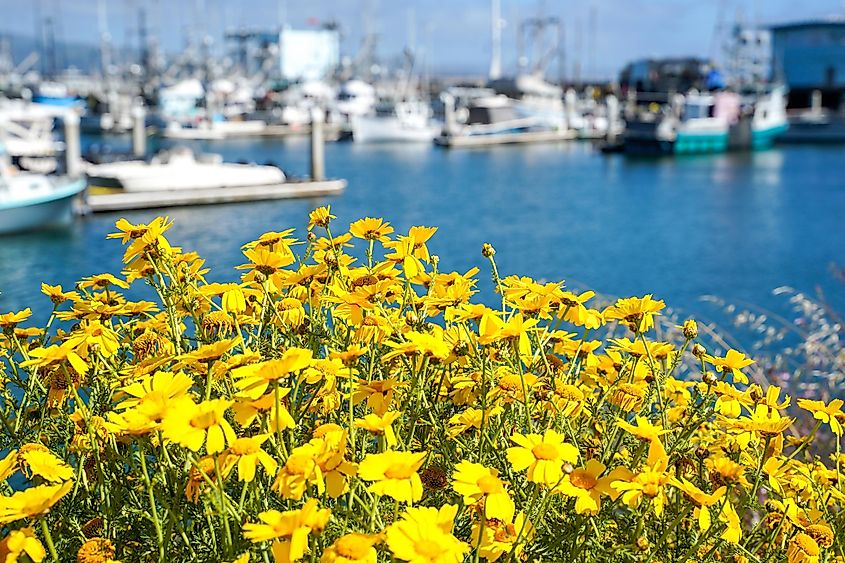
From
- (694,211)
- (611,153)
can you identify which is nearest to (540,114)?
(611,153)

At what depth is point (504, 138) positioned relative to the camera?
4731cm

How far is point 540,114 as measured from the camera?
5091 centimetres

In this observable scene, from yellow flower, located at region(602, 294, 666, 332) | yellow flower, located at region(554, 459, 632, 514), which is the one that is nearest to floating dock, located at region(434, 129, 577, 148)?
yellow flower, located at region(602, 294, 666, 332)

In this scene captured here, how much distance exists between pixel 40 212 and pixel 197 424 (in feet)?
55.4

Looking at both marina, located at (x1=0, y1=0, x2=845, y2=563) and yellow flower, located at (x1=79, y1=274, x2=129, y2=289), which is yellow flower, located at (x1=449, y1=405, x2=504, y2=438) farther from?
yellow flower, located at (x1=79, y1=274, x2=129, y2=289)

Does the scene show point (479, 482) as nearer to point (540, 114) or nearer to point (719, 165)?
point (719, 165)

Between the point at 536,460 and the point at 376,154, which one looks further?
the point at 376,154

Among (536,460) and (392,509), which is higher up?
(536,460)

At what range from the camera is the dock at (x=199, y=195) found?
19.4 metres

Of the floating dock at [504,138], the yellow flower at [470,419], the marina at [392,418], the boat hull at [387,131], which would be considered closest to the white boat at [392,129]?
the boat hull at [387,131]

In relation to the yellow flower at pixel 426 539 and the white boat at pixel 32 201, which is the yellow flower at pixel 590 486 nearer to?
the yellow flower at pixel 426 539

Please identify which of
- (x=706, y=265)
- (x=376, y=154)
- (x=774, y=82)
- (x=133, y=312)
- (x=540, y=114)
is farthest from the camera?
(x=774, y=82)

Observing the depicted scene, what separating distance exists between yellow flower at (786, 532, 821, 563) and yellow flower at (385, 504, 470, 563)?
68cm

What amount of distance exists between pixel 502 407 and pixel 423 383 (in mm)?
198
